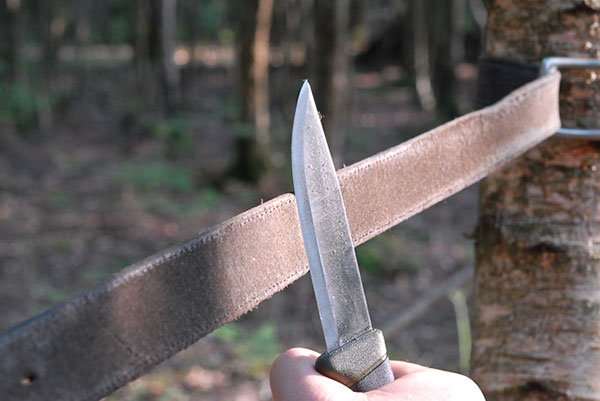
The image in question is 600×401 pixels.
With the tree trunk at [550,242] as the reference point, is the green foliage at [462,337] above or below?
below

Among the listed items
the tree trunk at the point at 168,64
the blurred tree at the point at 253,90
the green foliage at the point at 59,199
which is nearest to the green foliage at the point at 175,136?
the tree trunk at the point at 168,64

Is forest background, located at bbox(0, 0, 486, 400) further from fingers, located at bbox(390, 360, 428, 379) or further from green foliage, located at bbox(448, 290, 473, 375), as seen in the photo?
fingers, located at bbox(390, 360, 428, 379)

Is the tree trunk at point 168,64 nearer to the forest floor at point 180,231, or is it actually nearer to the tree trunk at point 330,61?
the forest floor at point 180,231

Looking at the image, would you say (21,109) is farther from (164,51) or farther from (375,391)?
(375,391)

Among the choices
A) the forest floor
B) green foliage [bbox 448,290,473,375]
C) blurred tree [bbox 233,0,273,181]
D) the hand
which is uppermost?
the hand

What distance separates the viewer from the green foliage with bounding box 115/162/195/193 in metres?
9.09

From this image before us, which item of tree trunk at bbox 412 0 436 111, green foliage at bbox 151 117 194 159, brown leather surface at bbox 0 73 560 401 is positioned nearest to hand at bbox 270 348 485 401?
brown leather surface at bbox 0 73 560 401

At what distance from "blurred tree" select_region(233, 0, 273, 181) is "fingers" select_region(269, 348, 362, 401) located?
8220 millimetres

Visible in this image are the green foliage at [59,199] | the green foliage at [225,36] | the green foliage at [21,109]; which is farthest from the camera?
the green foliage at [225,36]

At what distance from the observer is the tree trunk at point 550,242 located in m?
1.44

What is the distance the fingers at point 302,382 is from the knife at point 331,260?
→ 0.14ft

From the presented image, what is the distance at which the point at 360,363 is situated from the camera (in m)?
0.83

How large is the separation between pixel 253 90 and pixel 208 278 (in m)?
8.37

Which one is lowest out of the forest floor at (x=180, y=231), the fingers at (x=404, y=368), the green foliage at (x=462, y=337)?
the forest floor at (x=180, y=231)
